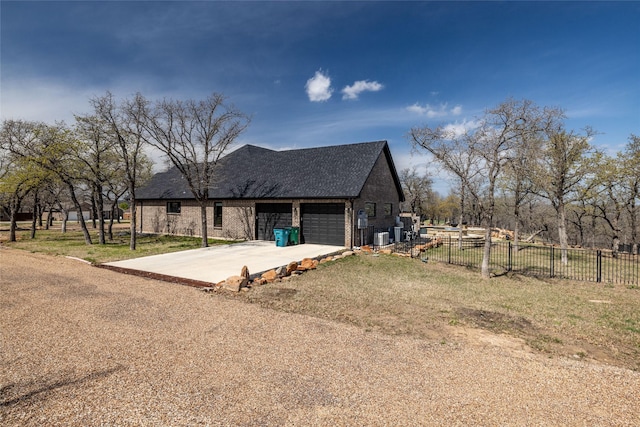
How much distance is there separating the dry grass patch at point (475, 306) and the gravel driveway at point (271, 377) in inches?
26.2

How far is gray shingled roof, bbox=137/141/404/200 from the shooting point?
18766 millimetres

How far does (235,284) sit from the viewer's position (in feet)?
31.0

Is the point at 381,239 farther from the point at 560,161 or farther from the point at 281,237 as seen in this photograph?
the point at 560,161

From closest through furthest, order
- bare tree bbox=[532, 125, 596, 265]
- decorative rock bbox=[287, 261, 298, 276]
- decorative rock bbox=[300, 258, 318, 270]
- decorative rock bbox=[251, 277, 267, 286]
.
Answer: decorative rock bbox=[251, 277, 267, 286] → decorative rock bbox=[287, 261, 298, 276] → decorative rock bbox=[300, 258, 318, 270] → bare tree bbox=[532, 125, 596, 265]

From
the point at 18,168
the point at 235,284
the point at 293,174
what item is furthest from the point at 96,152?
the point at 235,284

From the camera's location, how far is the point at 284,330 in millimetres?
6383

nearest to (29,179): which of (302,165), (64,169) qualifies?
(64,169)

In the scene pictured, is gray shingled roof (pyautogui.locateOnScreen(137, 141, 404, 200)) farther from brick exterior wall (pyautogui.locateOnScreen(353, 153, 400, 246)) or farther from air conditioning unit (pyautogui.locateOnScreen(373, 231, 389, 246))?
air conditioning unit (pyautogui.locateOnScreen(373, 231, 389, 246))

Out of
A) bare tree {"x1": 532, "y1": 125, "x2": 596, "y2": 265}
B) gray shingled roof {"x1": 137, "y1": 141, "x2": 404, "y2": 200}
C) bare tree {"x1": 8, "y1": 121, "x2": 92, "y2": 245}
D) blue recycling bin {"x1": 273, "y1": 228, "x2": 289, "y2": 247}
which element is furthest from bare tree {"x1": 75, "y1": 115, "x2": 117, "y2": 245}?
bare tree {"x1": 532, "y1": 125, "x2": 596, "y2": 265}

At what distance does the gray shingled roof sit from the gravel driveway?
1204 centimetres

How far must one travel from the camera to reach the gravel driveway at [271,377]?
370 centimetres

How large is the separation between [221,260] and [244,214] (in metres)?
7.93

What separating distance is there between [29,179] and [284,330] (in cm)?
2254

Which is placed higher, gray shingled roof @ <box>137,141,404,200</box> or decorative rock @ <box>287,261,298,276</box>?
gray shingled roof @ <box>137,141,404,200</box>
